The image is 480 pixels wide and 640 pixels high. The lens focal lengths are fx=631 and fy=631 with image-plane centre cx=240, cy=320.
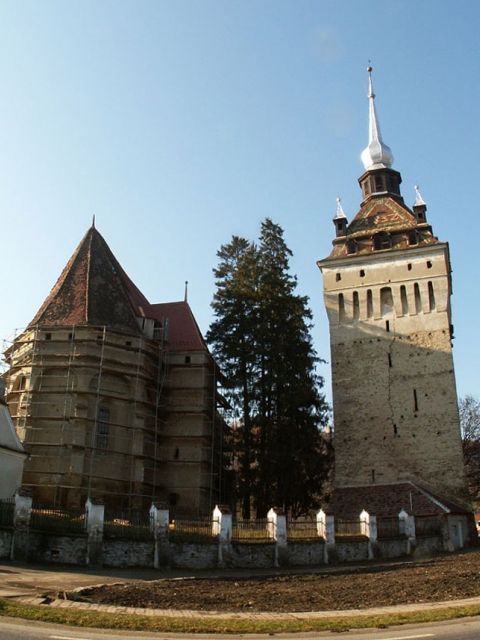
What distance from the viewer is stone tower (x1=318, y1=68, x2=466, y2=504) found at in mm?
30469

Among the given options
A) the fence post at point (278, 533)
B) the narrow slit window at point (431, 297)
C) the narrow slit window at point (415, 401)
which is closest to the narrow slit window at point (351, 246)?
the narrow slit window at point (431, 297)

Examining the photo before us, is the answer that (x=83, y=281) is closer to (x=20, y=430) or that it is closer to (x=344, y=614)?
(x=20, y=430)

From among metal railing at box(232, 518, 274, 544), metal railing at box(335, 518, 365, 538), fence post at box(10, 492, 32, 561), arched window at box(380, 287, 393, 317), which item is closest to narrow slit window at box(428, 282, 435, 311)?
arched window at box(380, 287, 393, 317)

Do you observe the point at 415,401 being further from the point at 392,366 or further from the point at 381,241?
the point at 381,241

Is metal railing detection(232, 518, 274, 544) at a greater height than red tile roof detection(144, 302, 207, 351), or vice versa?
red tile roof detection(144, 302, 207, 351)

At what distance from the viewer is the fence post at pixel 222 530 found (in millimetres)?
19969

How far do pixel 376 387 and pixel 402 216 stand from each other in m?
10.5

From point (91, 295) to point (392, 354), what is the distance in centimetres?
1563

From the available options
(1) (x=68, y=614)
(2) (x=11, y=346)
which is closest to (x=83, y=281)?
(2) (x=11, y=346)

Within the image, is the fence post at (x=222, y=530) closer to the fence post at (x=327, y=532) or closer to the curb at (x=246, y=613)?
the fence post at (x=327, y=532)

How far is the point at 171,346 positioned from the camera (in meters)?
33.0

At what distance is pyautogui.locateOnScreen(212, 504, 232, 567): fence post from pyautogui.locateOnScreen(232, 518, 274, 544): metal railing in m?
0.34

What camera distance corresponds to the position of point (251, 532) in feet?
68.7

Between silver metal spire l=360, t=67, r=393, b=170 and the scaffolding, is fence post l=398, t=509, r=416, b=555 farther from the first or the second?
silver metal spire l=360, t=67, r=393, b=170
